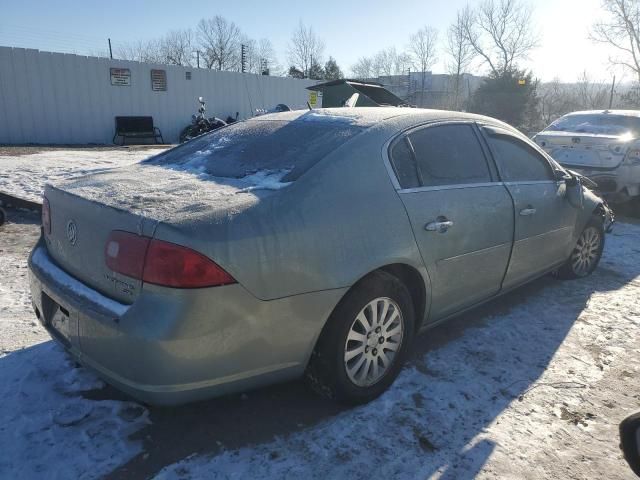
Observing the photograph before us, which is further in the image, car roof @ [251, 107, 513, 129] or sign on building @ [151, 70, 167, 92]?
sign on building @ [151, 70, 167, 92]

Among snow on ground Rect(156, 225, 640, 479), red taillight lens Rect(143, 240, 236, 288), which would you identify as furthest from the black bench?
red taillight lens Rect(143, 240, 236, 288)

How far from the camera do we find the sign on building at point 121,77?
17.4 meters

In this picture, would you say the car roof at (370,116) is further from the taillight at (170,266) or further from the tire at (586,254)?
the tire at (586,254)

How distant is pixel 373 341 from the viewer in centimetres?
269

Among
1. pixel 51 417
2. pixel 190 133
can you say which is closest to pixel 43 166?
pixel 190 133

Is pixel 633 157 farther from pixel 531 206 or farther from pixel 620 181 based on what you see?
pixel 531 206

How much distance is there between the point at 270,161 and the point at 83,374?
162 cm

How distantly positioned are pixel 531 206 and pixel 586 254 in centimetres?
153

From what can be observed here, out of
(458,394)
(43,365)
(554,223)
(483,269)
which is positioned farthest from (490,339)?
(43,365)

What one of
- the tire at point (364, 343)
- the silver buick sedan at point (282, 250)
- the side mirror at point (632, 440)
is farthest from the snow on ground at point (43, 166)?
the side mirror at point (632, 440)

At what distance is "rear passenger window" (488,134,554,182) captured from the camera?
359 cm

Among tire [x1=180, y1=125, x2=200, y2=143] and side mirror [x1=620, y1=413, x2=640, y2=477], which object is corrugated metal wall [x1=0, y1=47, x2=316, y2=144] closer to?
tire [x1=180, y1=125, x2=200, y2=143]

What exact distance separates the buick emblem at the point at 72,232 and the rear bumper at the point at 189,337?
19 centimetres

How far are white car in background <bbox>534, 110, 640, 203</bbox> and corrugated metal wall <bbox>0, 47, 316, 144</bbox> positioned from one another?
14444 mm
